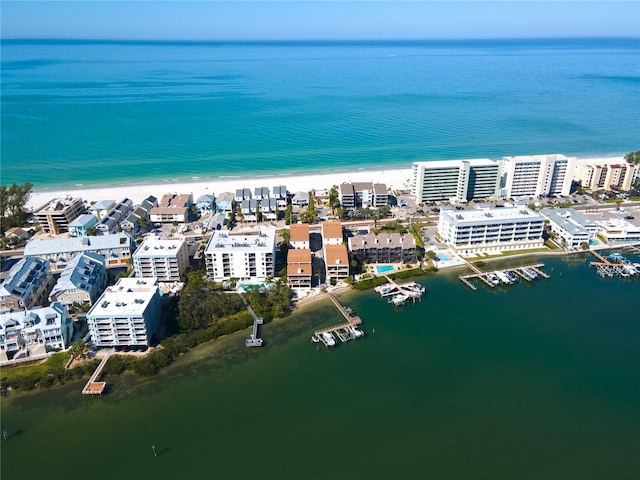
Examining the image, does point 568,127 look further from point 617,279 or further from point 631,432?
point 631,432

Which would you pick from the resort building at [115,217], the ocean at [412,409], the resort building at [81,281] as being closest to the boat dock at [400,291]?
the ocean at [412,409]

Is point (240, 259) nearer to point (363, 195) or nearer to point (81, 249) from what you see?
point (81, 249)

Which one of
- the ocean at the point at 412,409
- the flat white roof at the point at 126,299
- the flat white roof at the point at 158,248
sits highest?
the flat white roof at the point at 158,248

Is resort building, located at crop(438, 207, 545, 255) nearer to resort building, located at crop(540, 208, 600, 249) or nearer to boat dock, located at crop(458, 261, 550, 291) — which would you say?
resort building, located at crop(540, 208, 600, 249)

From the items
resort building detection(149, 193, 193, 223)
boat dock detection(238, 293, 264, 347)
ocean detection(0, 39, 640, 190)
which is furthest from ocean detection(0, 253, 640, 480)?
ocean detection(0, 39, 640, 190)

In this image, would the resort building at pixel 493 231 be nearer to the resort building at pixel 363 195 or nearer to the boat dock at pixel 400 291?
the boat dock at pixel 400 291

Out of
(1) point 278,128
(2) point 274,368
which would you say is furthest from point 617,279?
(1) point 278,128
